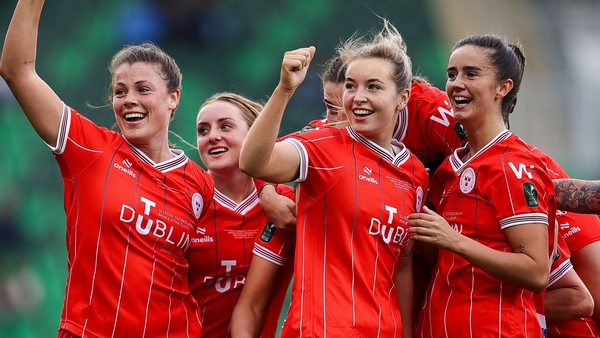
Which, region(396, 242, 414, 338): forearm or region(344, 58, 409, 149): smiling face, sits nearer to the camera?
region(344, 58, 409, 149): smiling face

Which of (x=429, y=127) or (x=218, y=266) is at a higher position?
(x=429, y=127)

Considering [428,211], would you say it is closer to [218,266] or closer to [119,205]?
[218,266]

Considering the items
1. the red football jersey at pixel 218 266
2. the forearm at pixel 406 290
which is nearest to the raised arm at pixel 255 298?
the red football jersey at pixel 218 266

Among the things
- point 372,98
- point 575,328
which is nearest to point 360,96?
point 372,98

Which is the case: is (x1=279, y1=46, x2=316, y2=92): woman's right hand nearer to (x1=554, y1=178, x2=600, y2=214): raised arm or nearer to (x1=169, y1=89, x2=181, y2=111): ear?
(x1=169, y1=89, x2=181, y2=111): ear

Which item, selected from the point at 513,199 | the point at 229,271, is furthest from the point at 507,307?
the point at 229,271

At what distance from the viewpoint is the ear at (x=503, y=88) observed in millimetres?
3389

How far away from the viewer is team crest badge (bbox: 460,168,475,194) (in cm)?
323

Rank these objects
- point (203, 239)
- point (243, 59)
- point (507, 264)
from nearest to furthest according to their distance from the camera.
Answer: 1. point (507, 264)
2. point (203, 239)
3. point (243, 59)

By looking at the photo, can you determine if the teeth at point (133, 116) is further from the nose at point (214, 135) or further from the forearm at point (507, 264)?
the forearm at point (507, 264)

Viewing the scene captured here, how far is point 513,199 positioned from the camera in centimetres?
306

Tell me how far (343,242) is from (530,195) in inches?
30.4

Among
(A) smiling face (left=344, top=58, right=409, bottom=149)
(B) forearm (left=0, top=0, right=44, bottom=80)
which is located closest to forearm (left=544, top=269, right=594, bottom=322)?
(A) smiling face (left=344, top=58, right=409, bottom=149)

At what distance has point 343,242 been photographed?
10.1 feet
